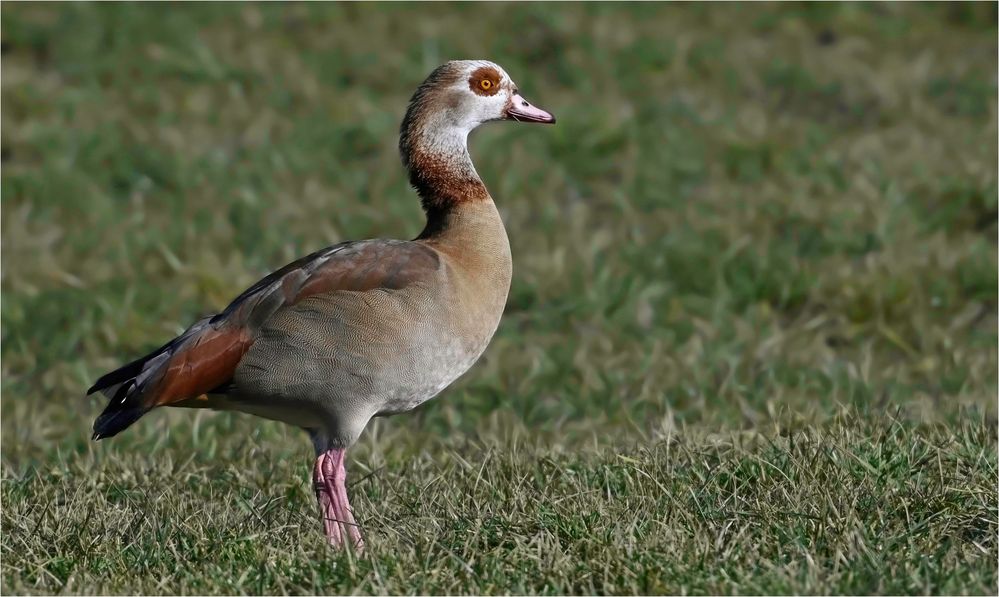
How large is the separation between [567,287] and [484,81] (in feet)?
8.68

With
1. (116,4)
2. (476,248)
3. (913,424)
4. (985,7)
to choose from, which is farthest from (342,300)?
(985,7)

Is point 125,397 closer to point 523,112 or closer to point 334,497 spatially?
point 334,497

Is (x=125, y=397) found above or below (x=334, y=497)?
above

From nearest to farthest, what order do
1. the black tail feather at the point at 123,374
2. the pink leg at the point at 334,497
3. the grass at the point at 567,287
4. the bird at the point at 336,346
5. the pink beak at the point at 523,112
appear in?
the grass at the point at 567,287 < the pink leg at the point at 334,497 < the bird at the point at 336,346 < the black tail feather at the point at 123,374 < the pink beak at the point at 523,112

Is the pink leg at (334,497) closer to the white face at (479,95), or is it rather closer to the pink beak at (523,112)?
the white face at (479,95)

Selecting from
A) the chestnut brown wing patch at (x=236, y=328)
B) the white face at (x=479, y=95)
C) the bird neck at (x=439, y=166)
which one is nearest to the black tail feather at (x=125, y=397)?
the chestnut brown wing patch at (x=236, y=328)

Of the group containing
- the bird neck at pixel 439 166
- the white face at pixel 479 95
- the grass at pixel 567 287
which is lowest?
the grass at pixel 567 287

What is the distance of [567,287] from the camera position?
791 centimetres

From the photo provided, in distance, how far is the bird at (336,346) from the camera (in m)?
4.72

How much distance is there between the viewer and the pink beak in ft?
18.1

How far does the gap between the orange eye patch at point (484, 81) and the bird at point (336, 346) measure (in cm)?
63

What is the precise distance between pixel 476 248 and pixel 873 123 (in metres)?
6.02

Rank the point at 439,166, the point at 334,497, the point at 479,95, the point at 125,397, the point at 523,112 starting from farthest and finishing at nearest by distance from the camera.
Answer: the point at 523,112 → the point at 479,95 → the point at 439,166 → the point at 125,397 → the point at 334,497

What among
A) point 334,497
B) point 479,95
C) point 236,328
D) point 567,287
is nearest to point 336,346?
point 236,328
